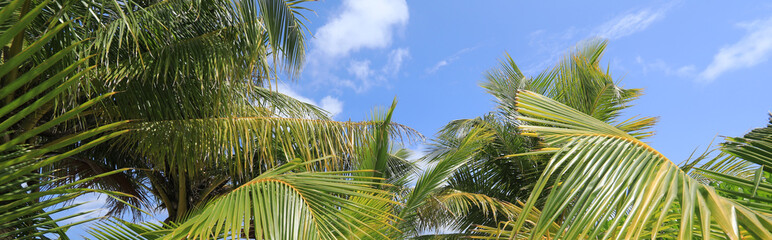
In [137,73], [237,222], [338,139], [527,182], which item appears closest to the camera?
[237,222]

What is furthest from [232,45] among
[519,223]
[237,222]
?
[519,223]

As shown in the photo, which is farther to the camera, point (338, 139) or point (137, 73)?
point (338, 139)

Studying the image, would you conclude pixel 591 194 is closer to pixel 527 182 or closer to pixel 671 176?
pixel 671 176

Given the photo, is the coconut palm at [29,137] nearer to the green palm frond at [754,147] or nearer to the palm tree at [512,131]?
the green palm frond at [754,147]

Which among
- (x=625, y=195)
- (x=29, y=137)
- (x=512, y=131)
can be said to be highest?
(x=512, y=131)

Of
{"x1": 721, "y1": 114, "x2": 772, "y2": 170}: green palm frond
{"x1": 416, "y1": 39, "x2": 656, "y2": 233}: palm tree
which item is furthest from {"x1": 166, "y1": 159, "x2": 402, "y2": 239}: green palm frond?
{"x1": 416, "y1": 39, "x2": 656, "y2": 233}: palm tree

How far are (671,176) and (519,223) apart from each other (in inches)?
14.3

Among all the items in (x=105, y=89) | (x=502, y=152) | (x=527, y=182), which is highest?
(x=105, y=89)

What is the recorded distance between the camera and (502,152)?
7441mm

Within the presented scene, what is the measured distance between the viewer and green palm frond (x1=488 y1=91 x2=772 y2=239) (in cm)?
109

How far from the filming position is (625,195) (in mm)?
1303

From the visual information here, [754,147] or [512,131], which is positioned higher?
[512,131]

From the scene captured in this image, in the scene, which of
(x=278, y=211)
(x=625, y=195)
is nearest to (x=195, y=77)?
(x=278, y=211)

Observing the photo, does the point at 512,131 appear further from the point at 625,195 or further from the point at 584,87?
the point at 625,195
